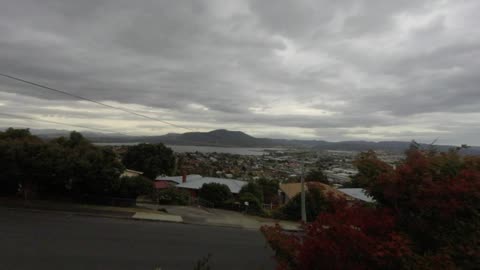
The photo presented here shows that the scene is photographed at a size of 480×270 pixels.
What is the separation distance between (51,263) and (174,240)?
5.44m

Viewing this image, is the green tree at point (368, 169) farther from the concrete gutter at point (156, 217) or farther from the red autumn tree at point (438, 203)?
the concrete gutter at point (156, 217)

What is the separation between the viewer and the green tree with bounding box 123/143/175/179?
4862cm

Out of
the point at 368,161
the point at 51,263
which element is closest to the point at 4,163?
the point at 51,263

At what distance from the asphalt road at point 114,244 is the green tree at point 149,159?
30.4 meters

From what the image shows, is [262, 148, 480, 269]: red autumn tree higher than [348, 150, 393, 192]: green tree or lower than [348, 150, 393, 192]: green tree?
lower

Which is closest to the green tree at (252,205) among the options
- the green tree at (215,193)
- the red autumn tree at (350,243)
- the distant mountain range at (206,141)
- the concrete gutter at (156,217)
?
the green tree at (215,193)

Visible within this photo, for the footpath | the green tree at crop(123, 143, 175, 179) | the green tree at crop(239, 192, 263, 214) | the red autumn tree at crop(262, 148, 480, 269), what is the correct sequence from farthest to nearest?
the green tree at crop(123, 143, 175, 179), the green tree at crop(239, 192, 263, 214), the footpath, the red autumn tree at crop(262, 148, 480, 269)

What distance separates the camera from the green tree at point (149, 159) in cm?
4862

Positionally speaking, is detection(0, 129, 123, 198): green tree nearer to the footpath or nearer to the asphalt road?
the footpath

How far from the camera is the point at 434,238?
15.3ft

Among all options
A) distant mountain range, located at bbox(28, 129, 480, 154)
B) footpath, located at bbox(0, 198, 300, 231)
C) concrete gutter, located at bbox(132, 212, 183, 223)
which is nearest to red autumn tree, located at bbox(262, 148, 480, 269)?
footpath, located at bbox(0, 198, 300, 231)

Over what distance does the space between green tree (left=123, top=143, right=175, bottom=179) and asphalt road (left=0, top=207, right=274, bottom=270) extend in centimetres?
3037

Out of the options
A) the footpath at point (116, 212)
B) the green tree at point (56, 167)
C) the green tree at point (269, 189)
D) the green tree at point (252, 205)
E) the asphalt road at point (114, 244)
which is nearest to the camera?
the asphalt road at point (114, 244)

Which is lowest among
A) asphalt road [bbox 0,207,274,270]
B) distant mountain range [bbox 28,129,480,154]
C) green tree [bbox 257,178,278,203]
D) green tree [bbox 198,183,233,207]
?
green tree [bbox 257,178,278,203]
